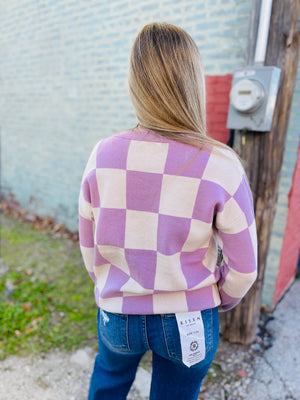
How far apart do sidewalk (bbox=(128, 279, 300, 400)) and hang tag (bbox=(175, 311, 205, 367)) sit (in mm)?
1213

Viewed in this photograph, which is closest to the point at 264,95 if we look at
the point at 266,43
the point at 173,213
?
the point at 266,43

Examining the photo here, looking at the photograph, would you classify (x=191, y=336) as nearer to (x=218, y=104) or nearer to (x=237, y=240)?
(x=237, y=240)

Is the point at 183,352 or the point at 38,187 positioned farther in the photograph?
the point at 38,187

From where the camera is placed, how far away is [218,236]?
1.24 metres

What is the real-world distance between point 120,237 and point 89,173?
0.27 m

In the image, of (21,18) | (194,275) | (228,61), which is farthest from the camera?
(21,18)

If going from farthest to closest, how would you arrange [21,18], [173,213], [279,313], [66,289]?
[21,18] → [66,289] → [279,313] → [173,213]

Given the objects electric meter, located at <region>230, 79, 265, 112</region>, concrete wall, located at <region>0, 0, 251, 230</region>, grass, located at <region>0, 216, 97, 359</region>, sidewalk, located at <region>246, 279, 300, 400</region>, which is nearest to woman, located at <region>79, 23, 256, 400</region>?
electric meter, located at <region>230, 79, 265, 112</region>

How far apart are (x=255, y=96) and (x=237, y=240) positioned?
1125 mm

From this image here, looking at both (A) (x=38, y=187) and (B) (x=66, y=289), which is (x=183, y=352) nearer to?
(B) (x=66, y=289)

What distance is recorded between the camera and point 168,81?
103 cm

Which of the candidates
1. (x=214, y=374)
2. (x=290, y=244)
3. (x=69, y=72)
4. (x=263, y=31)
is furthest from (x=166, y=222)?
(x=69, y=72)

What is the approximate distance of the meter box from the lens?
1840 mm

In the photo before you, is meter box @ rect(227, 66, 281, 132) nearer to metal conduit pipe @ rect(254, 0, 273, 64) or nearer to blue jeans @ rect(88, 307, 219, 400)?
metal conduit pipe @ rect(254, 0, 273, 64)
